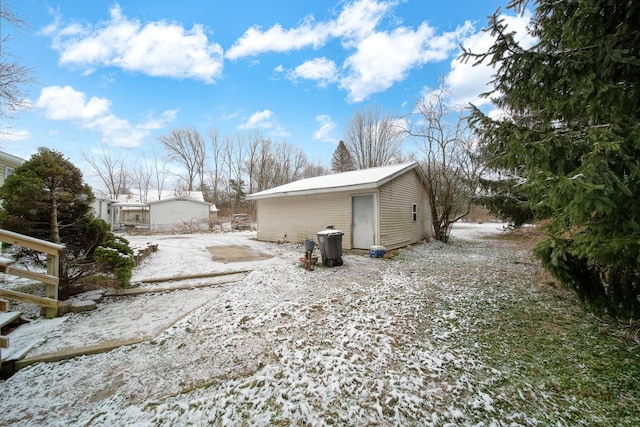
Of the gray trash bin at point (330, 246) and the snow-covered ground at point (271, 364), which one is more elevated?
the gray trash bin at point (330, 246)

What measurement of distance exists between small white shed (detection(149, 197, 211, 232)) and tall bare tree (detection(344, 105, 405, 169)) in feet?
55.4

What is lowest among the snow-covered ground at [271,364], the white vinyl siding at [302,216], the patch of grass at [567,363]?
the patch of grass at [567,363]

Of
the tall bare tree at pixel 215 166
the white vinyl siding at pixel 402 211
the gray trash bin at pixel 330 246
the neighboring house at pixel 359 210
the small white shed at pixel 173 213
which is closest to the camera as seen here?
the gray trash bin at pixel 330 246

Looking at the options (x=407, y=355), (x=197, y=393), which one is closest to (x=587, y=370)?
(x=407, y=355)

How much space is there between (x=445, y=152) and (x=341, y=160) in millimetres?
21279

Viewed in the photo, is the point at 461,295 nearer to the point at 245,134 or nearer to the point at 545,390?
the point at 545,390

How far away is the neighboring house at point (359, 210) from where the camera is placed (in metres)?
8.82

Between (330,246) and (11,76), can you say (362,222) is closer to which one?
(330,246)

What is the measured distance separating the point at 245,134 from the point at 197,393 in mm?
32333

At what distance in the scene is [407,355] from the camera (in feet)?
8.96

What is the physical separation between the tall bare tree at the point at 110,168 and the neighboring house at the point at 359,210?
2950 cm

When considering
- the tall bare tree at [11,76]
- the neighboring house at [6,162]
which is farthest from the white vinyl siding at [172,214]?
the tall bare tree at [11,76]

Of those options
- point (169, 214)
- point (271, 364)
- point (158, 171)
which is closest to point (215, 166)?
point (158, 171)

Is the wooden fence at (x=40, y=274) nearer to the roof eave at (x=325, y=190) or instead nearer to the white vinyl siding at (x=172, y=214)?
the roof eave at (x=325, y=190)
